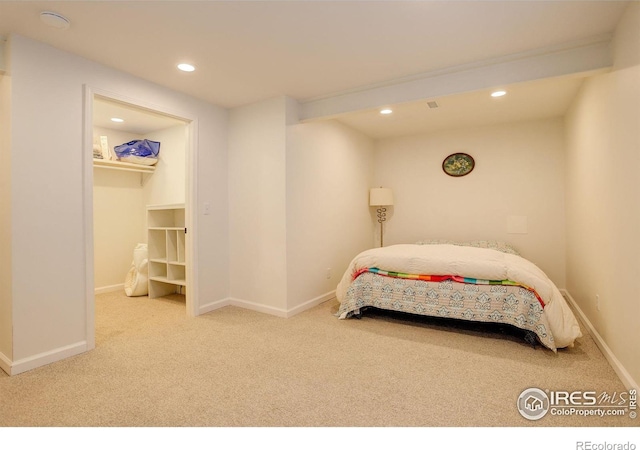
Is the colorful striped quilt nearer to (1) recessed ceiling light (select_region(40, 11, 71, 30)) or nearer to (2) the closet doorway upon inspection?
(2) the closet doorway

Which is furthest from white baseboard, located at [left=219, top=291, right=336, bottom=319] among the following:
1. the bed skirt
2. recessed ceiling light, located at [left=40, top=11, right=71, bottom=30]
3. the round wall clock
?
recessed ceiling light, located at [left=40, top=11, right=71, bottom=30]

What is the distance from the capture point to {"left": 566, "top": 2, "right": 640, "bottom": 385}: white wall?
190cm

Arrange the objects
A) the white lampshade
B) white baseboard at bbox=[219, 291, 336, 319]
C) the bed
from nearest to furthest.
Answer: the bed
white baseboard at bbox=[219, 291, 336, 319]
the white lampshade

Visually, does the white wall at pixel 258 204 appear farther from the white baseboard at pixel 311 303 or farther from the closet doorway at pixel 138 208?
the closet doorway at pixel 138 208

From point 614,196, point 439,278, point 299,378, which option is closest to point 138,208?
point 299,378

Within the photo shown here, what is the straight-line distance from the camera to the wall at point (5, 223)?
224 centimetres

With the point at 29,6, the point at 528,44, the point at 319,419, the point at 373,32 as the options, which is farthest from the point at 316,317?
the point at 29,6

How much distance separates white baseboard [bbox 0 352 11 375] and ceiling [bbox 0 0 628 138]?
218 cm

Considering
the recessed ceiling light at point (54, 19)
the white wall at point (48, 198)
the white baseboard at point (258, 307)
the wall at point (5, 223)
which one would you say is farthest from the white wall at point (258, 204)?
the wall at point (5, 223)

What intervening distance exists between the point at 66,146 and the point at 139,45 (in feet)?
3.02

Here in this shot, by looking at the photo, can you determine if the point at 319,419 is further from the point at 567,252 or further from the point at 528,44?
→ the point at 567,252

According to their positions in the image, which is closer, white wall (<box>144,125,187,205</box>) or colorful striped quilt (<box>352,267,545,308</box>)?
colorful striped quilt (<box>352,267,545,308</box>)

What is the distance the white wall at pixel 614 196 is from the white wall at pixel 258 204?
8.63 feet

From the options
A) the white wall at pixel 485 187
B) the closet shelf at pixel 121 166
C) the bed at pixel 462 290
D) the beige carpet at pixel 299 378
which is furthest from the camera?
the white wall at pixel 485 187
